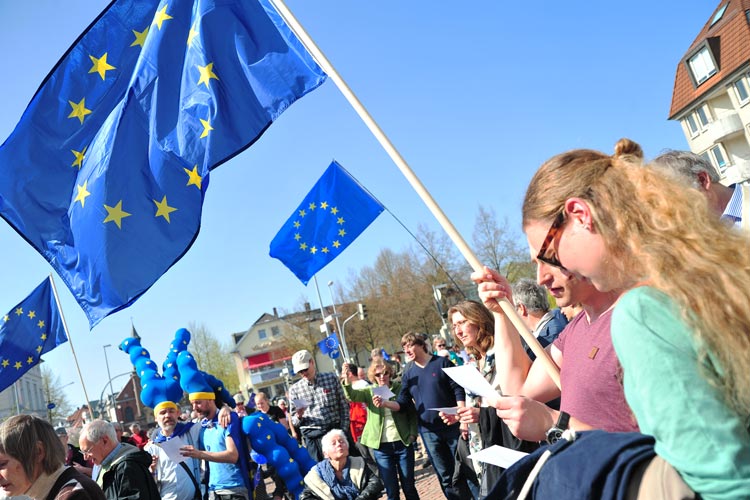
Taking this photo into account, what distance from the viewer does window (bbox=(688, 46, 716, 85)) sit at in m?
44.0

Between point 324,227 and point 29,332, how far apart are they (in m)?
6.36

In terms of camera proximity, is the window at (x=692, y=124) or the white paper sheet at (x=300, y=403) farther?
the window at (x=692, y=124)

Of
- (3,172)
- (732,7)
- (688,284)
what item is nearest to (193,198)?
(3,172)

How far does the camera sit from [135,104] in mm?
5297

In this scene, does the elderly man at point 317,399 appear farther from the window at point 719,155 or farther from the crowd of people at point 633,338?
the window at point 719,155

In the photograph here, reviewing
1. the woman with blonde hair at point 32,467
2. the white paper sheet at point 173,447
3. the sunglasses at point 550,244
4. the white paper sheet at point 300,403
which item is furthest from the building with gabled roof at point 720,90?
the sunglasses at point 550,244

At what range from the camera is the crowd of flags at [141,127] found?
5184 millimetres

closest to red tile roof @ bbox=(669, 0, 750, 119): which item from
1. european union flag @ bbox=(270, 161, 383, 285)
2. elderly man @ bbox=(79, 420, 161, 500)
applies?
european union flag @ bbox=(270, 161, 383, 285)

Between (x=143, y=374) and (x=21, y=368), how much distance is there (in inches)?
251

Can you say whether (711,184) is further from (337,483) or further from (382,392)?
(382,392)

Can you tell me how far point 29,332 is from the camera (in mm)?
12836

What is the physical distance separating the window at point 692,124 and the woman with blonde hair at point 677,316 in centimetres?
5180

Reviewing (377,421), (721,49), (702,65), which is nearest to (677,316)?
(377,421)

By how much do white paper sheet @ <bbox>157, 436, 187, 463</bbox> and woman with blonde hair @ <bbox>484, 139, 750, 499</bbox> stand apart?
16.3 feet
